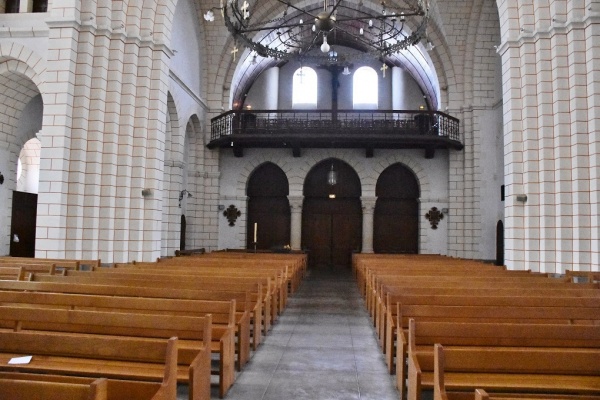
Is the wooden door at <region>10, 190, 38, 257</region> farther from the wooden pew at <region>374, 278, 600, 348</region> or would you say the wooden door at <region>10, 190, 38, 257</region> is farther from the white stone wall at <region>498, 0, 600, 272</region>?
the white stone wall at <region>498, 0, 600, 272</region>

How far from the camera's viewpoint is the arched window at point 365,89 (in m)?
23.4

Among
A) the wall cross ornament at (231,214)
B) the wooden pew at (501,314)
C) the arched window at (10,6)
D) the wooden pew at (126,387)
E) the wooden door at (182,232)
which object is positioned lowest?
the wooden pew at (126,387)

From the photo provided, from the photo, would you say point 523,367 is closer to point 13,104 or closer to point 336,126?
point 13,104

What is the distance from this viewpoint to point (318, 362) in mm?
5723

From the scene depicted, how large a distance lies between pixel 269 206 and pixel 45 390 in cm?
1919

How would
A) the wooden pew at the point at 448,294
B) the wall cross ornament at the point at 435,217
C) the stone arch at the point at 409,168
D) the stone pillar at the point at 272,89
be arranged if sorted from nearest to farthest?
the wooden pew at the point at 448,294 < the wall cross ornament at the point at 435,217 < the stone arch at the point at 409,168 < the stone pillar at the point at 272,89

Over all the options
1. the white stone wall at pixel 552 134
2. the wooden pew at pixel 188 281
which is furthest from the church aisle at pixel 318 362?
the white stone wall at pixel 552 134

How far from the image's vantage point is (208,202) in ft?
65.5

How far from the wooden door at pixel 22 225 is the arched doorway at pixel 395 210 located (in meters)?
13.1

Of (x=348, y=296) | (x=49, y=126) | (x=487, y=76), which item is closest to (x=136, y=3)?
(x=49, y=126)

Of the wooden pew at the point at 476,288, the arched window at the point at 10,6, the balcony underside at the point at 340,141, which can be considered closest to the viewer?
the wooden pew at the point at 476,288

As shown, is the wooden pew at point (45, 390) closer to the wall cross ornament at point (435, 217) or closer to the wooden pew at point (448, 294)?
the wooden pew at point (448, 294)

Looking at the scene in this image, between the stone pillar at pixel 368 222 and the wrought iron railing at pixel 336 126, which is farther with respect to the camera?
the stone pillar at pixel 368 222

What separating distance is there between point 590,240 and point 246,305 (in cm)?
801
